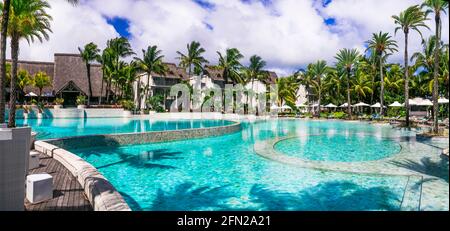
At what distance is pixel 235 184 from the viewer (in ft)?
32.3

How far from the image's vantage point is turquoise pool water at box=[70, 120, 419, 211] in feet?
25.9


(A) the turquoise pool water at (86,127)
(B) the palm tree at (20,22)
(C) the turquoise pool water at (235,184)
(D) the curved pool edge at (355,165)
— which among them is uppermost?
(B) the palm tree at (20,22)

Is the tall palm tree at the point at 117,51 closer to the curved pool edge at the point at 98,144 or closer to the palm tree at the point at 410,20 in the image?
Result: the curved pool edge at the point at 98,144

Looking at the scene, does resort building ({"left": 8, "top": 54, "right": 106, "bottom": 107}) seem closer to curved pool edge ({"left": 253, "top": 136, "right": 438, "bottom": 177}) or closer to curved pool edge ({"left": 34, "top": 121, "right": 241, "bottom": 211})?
curved pool edge ({"left": 34, "top": 121, "right": 241, "bottom": 211})

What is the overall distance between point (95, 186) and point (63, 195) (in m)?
0.92

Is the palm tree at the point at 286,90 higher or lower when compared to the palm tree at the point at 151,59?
lower

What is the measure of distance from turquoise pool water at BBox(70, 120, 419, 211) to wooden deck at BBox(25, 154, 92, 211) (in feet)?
5.10

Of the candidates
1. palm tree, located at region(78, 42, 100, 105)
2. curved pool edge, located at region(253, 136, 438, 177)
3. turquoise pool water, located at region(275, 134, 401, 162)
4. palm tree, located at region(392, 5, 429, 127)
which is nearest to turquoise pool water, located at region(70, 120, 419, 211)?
curved pool edge, located at region(253, 136, 438, 177)

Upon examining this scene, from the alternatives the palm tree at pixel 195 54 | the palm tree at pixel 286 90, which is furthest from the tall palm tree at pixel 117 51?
the palm tree at pixel 286 90

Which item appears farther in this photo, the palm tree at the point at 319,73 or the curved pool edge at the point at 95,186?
the palm tree at the point at 319,73

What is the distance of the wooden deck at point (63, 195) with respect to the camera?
19.7 ft

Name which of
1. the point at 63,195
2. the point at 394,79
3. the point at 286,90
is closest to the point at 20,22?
the point at 63,195

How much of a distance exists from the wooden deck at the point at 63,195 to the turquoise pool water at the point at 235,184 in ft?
5.10
